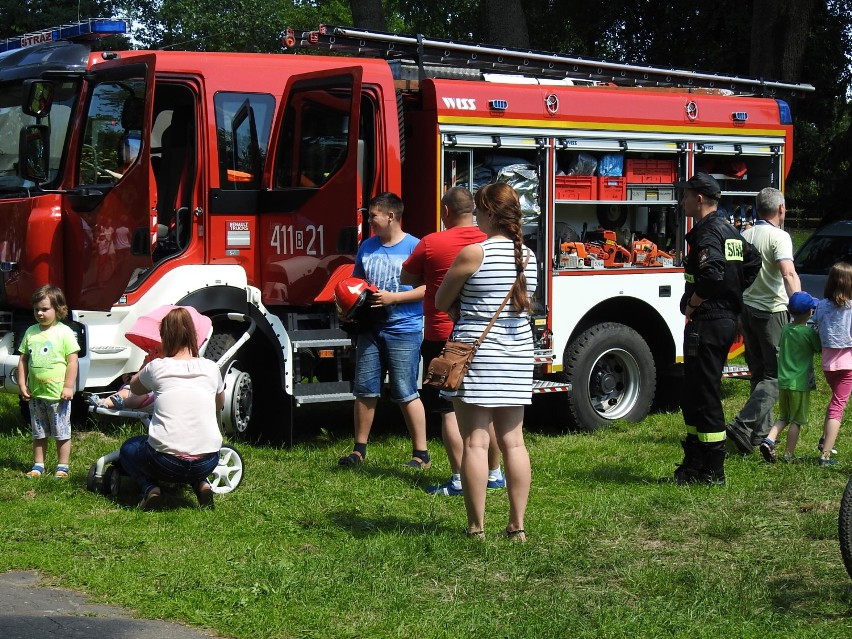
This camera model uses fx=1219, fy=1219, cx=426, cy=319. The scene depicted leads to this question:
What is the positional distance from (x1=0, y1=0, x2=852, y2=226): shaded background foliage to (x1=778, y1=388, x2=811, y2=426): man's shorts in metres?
10.2

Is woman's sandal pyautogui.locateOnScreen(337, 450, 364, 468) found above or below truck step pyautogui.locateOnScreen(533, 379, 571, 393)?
below

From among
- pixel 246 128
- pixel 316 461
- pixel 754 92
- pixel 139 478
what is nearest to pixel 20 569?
pixel 139 478

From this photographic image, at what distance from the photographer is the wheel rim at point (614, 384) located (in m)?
10.7

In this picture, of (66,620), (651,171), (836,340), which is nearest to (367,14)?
(651,171)

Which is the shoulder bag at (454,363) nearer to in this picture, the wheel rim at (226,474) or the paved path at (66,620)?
the paved path at (66,620)

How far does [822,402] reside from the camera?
39.1 ft

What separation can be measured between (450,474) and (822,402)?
5.15m

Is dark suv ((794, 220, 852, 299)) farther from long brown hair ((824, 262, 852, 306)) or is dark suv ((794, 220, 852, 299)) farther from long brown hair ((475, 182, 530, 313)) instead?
long brown hair ((475, 182, 530, 313))

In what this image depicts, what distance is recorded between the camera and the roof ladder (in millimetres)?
9578

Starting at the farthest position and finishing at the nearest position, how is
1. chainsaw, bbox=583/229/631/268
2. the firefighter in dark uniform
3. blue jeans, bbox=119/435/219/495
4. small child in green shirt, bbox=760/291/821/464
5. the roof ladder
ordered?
chainsaw, bbox=583/229/631/268 < the roof ladder < small child in green shirt, bbox=760/291/821/464 < the firefighter in dark uniform < blue jeans, bbox=119/435/219/495

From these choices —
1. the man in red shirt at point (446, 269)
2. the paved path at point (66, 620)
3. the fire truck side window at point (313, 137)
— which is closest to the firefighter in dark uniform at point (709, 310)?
the man in red shirt at point (446, 269)

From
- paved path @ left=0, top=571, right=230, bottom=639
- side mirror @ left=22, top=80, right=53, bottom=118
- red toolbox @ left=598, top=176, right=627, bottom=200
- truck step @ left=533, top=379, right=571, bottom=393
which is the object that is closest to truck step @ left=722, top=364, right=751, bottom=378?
truck step @ left=533, top=379, right=571, bottom=393

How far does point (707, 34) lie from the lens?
21.5 meters

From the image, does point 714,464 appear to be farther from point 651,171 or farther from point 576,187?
point 651,171
